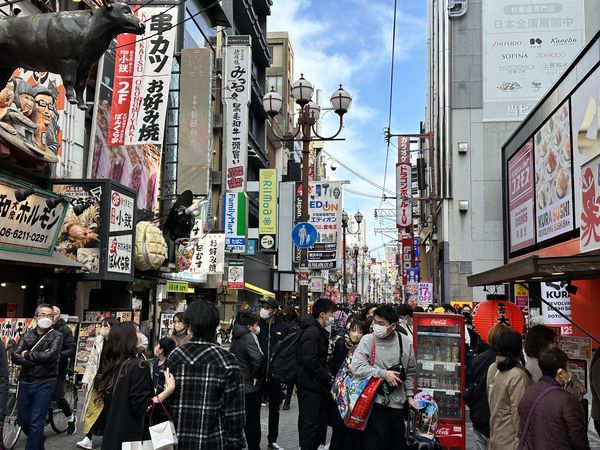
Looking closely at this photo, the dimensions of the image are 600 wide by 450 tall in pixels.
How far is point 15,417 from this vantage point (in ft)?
30.5

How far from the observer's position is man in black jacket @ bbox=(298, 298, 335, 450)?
7730mm

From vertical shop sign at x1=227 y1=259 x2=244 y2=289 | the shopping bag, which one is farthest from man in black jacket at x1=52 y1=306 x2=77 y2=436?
vertical shop sign at x1=227 y1=259 x2=244 y2=289

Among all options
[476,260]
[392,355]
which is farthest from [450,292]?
[392,355]

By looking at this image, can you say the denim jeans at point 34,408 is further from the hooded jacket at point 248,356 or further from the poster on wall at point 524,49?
the poster on wall at point 524,49

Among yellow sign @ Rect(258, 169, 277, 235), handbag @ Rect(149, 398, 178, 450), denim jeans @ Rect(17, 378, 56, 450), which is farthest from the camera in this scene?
yellow sign @ Rect(258, 169, 277, 235)

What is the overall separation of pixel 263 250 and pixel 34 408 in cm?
2809

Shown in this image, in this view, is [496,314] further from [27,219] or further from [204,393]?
[27,219]

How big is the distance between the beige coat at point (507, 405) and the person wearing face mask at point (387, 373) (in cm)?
79

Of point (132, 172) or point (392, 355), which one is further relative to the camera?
point (132, 172)

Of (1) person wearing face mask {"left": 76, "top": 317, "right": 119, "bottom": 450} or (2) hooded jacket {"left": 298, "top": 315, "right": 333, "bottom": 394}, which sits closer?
(2) hooded jacket {"left": 298, "top": 315, "right": 333, "bottom": 394}

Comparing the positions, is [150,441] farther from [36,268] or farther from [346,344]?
[36,268]

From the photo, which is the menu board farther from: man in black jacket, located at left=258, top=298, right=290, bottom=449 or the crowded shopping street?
man in black jacket, located at left=258, top=298, right=290, bottom=449

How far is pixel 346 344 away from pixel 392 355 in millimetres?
3460

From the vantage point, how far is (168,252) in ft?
72.0
